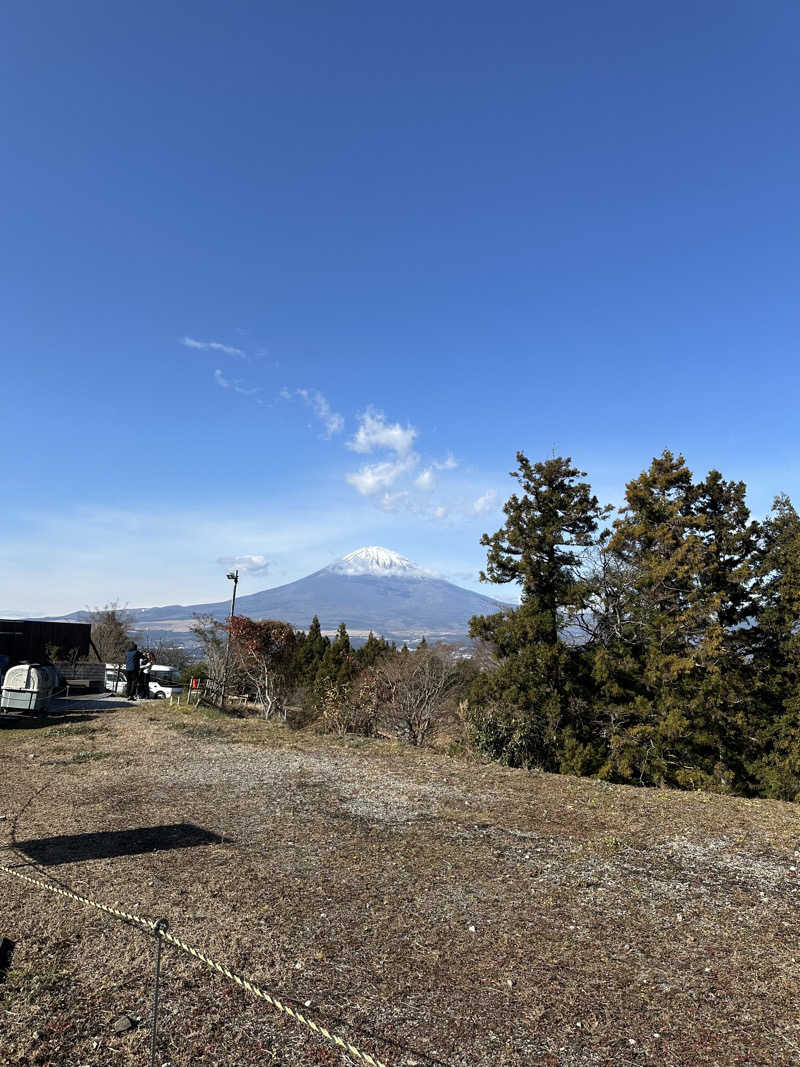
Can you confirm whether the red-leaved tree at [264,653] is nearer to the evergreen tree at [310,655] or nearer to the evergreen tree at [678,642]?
the evergreen tree at [310,655]

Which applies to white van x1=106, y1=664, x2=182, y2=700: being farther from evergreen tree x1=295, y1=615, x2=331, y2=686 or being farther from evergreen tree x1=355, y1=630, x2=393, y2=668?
evergreen tree x1=355, y1=630, x2=393, y2=668

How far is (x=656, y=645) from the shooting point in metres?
17.6

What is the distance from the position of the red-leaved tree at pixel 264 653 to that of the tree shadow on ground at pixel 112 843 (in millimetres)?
19845

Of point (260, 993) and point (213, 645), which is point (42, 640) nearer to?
point (213, 645)

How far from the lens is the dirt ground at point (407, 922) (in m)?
3.79

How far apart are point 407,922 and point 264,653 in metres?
25.5

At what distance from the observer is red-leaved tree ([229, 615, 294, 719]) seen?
1131 inches

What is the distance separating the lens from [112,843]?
713 centimetres

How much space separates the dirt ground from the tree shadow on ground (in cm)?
4

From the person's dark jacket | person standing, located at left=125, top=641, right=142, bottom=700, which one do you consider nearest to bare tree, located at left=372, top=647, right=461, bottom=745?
person standing, located at left=125, top=641, right=142, bottom=700

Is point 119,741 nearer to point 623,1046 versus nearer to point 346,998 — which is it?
point 346,998

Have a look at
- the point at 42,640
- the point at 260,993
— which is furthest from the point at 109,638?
the point at 260,993

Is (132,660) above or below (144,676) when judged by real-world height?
Answer: above

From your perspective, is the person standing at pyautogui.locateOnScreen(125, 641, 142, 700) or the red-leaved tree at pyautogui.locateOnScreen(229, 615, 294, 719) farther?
the red-leaved tree at pyautogui.locateOnScreen(229, 615, 294, 719)
